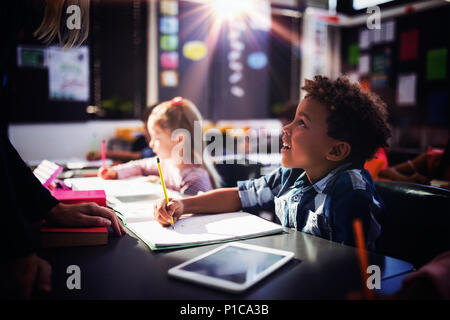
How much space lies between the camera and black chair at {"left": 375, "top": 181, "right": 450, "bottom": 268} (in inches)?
43.3

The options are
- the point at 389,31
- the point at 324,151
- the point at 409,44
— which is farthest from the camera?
the point at 389,31

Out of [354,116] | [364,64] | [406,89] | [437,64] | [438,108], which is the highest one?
[364,64]

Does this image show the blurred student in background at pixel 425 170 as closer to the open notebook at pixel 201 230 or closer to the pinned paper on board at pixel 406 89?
the open notebook at pixel 201 230

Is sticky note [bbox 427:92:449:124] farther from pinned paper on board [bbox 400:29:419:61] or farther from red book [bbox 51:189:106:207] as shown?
red book [bbox 51:189:106:207]

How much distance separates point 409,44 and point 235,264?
5.08 metres

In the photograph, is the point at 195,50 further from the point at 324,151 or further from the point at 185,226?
the point at 185,226

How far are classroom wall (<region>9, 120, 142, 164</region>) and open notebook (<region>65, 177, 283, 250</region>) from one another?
294cm

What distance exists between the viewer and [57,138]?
13.8 feet

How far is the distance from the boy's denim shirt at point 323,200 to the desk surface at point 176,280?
9 centimetres

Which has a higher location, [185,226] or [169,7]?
[169,7]

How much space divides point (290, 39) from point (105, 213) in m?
5.20

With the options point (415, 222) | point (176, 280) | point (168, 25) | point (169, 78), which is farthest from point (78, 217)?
point (168, 25)

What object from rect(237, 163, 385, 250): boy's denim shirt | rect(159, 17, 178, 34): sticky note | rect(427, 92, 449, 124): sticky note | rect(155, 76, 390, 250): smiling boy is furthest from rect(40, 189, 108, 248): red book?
rect(427, 92, 449, 124): sticky note

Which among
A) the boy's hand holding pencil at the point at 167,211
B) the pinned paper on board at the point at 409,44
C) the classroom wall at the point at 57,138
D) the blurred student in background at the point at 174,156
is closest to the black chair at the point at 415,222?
the boy's hand holding pencil at the point at 167,211
